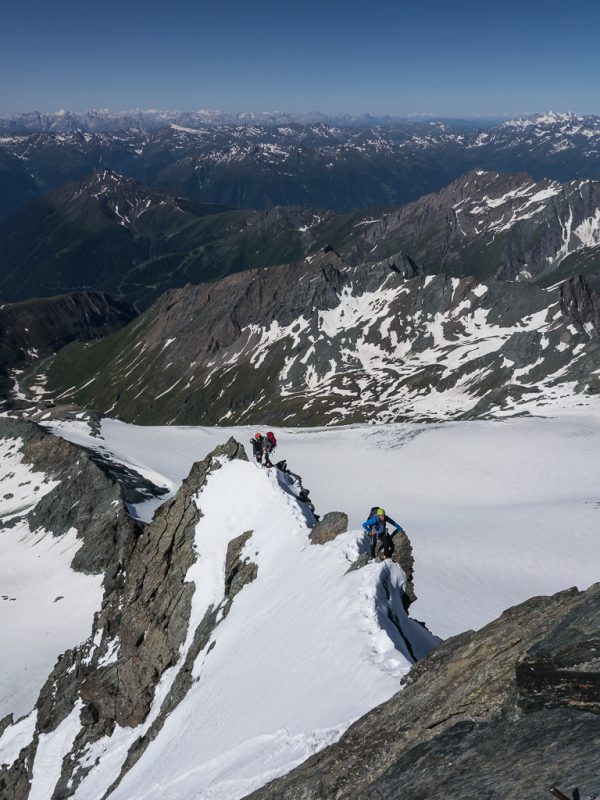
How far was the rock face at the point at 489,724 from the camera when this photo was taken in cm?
876

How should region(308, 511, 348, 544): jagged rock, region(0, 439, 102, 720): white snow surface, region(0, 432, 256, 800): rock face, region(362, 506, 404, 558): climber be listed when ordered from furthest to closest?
region(0, 439, 102, 720): white snow surface, region(0, 432, 256, 800): rock face, region(308, 511, 348, 544): jagged rock, region(362, 506, 404, 558): climber

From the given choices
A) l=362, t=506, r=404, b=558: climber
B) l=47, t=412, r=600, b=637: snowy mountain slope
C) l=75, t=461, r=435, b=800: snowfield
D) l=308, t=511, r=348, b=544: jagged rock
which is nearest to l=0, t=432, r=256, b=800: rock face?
l=75, t=461, r=435, b=800: snowfield

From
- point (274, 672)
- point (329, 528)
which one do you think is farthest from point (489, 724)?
point (329, 528)

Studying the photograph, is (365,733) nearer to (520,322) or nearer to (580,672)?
(580,672)

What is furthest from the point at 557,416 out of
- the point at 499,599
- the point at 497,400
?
the point at 499,599

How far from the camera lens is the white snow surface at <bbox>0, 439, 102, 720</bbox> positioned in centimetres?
4950

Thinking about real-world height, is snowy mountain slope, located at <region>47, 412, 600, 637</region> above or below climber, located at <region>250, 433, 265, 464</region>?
below

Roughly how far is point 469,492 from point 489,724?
44570mm

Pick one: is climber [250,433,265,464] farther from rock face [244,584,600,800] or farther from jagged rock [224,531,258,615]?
rock face [244,584,600,800]

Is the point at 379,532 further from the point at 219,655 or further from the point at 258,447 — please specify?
the point at 258,447

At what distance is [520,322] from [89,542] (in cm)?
15018

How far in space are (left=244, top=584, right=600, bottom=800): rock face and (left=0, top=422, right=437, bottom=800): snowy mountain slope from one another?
1637 mm

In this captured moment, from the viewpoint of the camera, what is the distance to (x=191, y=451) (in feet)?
297

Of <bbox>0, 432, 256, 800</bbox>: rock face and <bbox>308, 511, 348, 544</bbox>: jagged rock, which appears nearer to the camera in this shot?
<bbox>308, 511, 348, 544</bbox>: jagged rock
